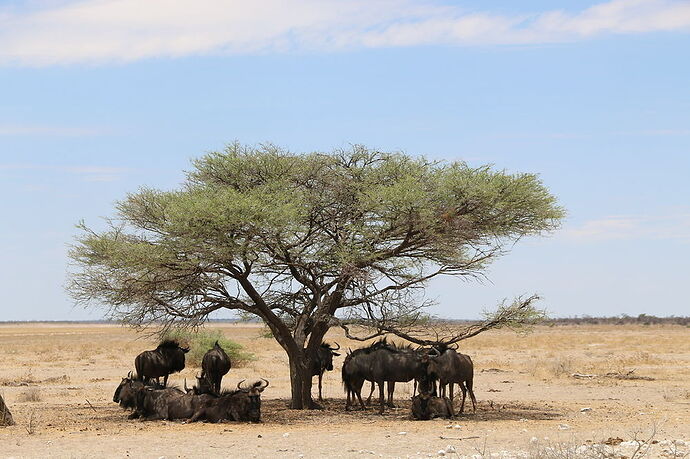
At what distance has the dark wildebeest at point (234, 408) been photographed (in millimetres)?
19203

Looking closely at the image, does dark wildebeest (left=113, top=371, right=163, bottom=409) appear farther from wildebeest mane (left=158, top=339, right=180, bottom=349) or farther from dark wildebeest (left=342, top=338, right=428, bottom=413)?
dark wildebeest (left=342, top=338, right=428, bottom=413)

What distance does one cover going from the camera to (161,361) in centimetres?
2311

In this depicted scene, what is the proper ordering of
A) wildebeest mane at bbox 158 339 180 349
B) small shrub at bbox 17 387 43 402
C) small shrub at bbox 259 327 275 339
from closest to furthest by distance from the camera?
wildebeest mane at bbox 158 339 180 349
small shrub at bbox 17 387 43 402
small shrub at bbox 259 327 275 339

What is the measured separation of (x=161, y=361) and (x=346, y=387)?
4707 mm

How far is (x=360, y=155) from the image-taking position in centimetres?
2253

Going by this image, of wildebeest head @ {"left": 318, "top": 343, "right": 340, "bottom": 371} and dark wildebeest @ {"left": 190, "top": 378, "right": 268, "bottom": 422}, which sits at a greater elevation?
wildebeest head @ {"left": 318, "top": 343, "right": 340, "bottom": 371}

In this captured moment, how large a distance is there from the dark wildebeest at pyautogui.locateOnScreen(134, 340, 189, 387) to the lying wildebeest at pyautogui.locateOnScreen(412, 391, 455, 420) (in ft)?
20.8

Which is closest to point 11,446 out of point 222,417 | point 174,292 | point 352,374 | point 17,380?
point 222,417

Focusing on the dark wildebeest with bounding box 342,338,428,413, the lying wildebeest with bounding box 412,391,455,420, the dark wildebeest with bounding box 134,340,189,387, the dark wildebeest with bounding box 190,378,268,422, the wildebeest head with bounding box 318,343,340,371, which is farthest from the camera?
the wildebeest head with bounding box 318,343,340,371

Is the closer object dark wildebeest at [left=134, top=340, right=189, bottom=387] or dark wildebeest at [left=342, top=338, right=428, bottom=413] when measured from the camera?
dark wildebeest at [left=342, top=338, right=428, bottom=413]

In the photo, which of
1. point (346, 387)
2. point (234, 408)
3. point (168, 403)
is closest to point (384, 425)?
point (234, 408)

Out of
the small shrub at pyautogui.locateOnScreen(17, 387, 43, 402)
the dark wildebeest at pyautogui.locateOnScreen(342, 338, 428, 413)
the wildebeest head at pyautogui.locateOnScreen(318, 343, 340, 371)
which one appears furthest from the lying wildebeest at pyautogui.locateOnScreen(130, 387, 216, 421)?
the small shrub at pyautogui.locateOnScreen(17, 387, 43, 402)

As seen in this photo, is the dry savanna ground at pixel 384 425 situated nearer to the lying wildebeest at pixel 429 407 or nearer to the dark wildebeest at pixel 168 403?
the lying wildebeest at pixel 429 407

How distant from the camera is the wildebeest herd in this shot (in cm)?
1930
